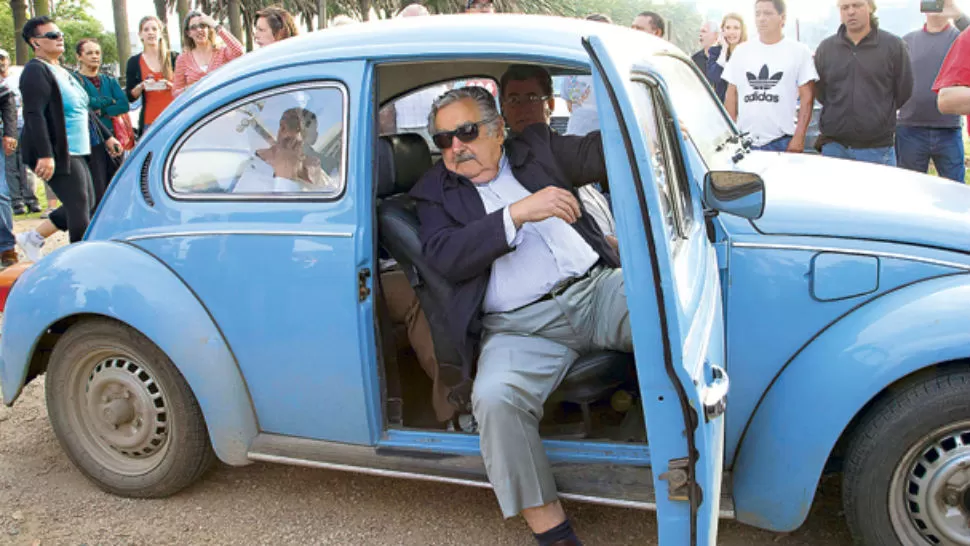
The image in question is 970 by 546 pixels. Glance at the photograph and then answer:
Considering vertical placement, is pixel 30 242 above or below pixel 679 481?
above

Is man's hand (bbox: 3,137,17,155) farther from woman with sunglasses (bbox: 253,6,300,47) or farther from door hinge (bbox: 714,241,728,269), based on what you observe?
door hinge (bbox: 714,241,728,269)

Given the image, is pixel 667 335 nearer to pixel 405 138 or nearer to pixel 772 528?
pixel 772 528

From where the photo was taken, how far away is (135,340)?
3482 mm

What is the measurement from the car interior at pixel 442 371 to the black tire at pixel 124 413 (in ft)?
2.91

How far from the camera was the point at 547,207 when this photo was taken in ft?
9.55

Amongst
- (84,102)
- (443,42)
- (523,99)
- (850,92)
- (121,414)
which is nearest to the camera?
(443,42)

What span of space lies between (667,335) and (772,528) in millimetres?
1068

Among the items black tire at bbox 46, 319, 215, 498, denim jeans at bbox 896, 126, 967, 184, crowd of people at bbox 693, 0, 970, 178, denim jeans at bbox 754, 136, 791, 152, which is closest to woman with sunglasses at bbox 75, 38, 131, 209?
black tire at bbox 46, 319, 215, 498

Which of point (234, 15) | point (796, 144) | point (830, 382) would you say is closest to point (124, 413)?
point (830, 382)

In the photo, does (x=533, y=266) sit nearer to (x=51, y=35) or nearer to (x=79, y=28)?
(x=51, y=35)

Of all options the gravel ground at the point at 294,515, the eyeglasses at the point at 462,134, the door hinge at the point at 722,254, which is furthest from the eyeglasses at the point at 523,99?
the gravel ground at the point at 294,515

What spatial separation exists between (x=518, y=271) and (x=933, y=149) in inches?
179

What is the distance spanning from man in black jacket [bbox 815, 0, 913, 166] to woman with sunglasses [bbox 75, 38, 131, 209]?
6.18 metres

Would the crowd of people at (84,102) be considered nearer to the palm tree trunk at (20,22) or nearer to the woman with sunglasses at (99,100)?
the woman with sunglasses at (99,100)
